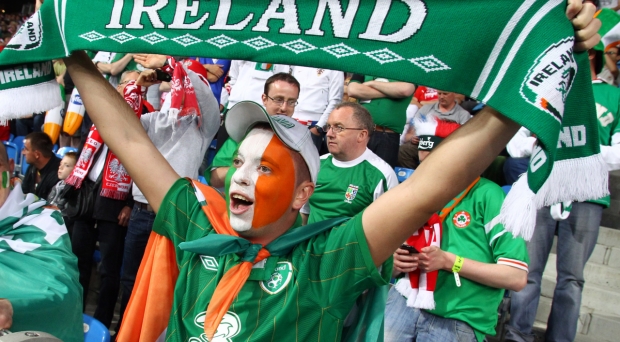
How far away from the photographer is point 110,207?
4.97 m

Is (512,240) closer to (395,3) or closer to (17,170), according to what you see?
(395,3)

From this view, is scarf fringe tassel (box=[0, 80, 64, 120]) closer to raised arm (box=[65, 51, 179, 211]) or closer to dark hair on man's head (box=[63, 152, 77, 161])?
raised arm (box=[65, 51, 179, 211])

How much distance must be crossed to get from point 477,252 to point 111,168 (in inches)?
115

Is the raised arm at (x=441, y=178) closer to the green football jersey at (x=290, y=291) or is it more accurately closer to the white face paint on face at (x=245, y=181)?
the green football jersey at (x=290, y=291)

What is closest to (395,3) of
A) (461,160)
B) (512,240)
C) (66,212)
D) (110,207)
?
(461,160)

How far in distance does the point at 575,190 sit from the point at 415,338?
5.61ft

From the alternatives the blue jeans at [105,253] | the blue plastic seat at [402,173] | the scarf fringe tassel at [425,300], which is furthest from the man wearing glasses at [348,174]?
the blue jeans at [105,253]

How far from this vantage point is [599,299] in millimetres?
5160

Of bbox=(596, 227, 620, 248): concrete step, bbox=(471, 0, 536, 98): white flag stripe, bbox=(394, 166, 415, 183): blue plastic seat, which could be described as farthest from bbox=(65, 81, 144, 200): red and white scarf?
bbox=(596, 227, 620, 248): concrete step

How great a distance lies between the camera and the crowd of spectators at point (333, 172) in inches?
127

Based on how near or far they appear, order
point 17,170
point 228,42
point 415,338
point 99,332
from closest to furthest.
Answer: point 228,42 < point 99,332 < point 415,338 < point 17,170

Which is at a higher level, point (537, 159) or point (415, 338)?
point (537, 159)

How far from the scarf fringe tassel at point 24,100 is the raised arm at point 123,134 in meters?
0.15

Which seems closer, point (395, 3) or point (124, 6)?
point (395, 3)
